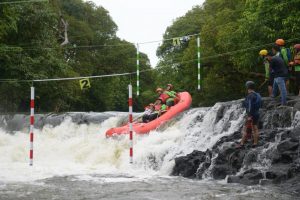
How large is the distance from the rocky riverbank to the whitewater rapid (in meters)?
0.77

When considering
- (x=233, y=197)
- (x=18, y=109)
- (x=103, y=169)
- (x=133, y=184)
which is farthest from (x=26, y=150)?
(x=18, y=109)

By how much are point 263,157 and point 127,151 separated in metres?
4.98

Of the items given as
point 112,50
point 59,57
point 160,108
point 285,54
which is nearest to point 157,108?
point 160,108

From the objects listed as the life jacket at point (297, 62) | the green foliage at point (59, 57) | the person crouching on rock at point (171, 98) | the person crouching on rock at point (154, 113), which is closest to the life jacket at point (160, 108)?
the person crouching on rock at point (154, 113)

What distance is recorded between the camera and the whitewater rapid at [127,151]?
36.9ft

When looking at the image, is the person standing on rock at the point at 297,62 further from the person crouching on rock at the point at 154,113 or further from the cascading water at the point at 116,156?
the person crouching on rock at the point at 154,113

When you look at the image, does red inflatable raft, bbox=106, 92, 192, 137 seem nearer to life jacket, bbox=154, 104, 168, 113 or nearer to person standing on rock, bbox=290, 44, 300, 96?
life jacket, bbox=154, 104, 168, 113

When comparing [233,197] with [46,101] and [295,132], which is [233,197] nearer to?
[295,132]

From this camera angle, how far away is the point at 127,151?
13.7 m

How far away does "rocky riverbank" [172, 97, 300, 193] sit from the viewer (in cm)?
868

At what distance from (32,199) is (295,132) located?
5.28 metres

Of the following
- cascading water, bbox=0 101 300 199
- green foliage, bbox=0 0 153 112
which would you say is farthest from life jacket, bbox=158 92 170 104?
green foliage, bbox=0 0 153 112

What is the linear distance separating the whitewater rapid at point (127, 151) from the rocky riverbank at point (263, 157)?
2.52ft

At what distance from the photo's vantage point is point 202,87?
28.3 metres
